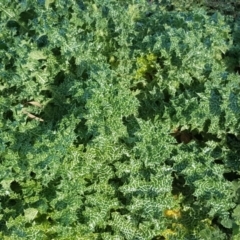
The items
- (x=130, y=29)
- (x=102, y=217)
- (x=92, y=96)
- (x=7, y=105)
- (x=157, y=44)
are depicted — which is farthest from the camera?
(x=130, y=29)

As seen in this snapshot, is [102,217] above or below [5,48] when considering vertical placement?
below

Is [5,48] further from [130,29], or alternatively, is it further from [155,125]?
[155,125]

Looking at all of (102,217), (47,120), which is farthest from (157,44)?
(102,217)

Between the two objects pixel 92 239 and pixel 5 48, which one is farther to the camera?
pixel 5 48

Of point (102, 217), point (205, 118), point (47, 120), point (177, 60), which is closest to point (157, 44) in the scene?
point (177, 60)

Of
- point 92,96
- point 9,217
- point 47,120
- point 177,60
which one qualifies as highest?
point 177,60

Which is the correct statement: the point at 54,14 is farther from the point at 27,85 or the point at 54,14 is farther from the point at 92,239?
the point at 92,239

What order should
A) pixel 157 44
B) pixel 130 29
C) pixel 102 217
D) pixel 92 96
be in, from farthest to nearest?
Result: pixel 130 29
pixel 157 44
pixel 92 96
pixel 102 217
